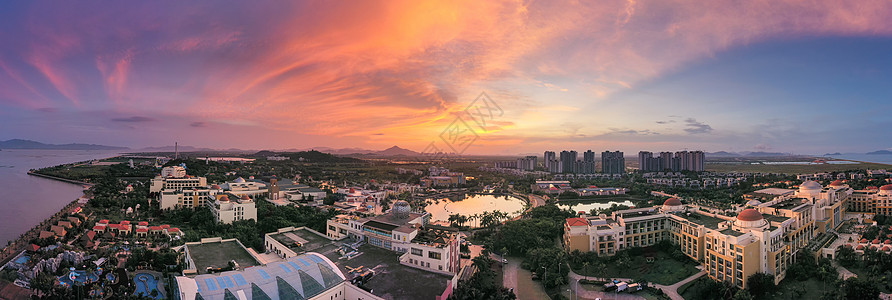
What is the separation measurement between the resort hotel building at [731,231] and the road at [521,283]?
1.93 metres

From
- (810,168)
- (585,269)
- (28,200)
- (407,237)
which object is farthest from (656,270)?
(810,168)

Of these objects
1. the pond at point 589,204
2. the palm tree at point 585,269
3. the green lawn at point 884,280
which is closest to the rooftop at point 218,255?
the palm tree at point 585,269

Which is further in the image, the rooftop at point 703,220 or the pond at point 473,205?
the pond at point 473,205

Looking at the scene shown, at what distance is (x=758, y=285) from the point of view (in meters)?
8.80

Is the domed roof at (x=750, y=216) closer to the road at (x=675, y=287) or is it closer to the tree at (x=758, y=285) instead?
the tree at (x=758, y=285)

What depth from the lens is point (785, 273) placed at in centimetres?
986

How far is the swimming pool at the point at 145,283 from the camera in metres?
8.45

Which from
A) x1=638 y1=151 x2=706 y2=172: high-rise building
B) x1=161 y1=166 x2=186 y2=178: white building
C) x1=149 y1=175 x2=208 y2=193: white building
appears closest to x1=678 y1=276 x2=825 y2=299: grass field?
x1=149 y1=175 x2=208 y2=193: white building

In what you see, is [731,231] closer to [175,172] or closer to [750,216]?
[750,216]

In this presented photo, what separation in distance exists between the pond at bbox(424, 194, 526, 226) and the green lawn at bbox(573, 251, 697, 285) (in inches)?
Result: 385

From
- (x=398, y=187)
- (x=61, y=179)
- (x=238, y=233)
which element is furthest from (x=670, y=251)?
(x=61, y=179)

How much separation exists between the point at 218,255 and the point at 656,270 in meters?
11.7

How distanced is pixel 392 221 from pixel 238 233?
5.04 m

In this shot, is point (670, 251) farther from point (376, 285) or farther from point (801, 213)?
point (376, 285)
